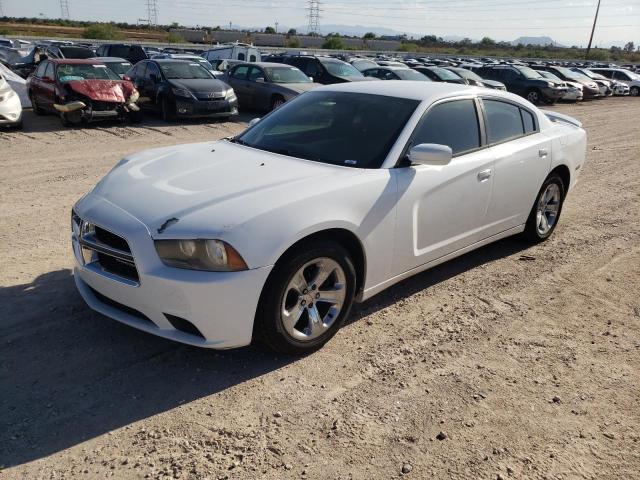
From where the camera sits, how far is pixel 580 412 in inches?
126

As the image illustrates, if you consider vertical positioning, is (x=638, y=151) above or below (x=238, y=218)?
below

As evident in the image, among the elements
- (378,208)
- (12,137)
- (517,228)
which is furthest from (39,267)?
(12,137)

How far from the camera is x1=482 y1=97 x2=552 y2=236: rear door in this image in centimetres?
482

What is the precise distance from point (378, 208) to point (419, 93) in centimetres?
124

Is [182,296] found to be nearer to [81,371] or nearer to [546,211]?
[81,371]

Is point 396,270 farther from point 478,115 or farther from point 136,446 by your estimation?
point 136,446

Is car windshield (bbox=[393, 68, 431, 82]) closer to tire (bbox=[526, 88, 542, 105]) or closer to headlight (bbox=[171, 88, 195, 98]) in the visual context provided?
tire (bbox=[526, 88, 542, 105])

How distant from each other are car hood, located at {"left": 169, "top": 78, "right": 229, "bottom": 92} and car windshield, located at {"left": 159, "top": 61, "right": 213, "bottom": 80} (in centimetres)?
31

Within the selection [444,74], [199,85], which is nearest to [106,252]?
[199,85]

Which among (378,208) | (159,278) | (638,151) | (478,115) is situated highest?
(478,115)

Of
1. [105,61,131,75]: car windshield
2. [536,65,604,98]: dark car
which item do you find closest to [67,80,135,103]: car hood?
[105,61,131,75]: car windshield

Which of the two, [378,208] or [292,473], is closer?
[292,473]

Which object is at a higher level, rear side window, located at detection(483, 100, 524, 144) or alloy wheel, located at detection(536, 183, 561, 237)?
rear side window, located at detection(483, 100, 524, 144)

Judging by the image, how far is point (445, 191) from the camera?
4.23 meters
